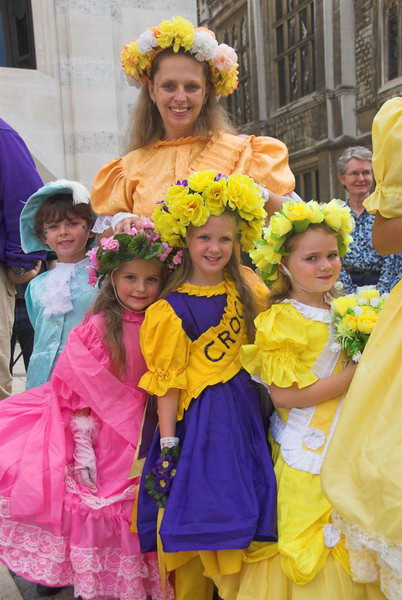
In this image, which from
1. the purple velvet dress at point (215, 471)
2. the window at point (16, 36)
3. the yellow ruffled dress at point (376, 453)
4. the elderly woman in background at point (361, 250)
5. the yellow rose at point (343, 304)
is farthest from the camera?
the window at point (16, 36)

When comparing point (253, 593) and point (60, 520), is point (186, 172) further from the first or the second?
point (253, 593)

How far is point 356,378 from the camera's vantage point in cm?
168

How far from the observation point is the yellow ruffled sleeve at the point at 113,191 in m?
2.63

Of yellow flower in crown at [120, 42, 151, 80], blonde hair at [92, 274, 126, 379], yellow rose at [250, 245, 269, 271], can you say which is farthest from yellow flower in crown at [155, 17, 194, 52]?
blonde hair at [92, 274, 126, 379]

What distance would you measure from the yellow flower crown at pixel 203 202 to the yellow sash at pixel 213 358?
36 centimetres

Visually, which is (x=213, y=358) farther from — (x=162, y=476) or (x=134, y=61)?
(x=134, y=61)

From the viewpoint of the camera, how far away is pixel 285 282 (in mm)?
2168

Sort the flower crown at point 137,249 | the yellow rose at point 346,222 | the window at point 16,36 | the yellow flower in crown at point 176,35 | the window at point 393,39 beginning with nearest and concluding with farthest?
the yellow rose at point 346,222 < the flower crown at point 137,249 < the yellow flower in crown at point 176,35 < the window at point 16,36 < the window at point 393,39

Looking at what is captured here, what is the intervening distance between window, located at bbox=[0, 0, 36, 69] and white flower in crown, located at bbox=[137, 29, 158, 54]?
3402 millimetres

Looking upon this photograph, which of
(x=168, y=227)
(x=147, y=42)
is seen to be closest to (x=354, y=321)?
(x=168, y=227)

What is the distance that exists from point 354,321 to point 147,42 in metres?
1.50

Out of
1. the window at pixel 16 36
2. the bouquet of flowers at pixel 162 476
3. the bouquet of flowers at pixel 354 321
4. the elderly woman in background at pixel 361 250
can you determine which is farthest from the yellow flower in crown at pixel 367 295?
the window at pixel 16 36

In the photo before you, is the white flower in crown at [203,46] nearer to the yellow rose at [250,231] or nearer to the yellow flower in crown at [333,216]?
the yellow rose at [250,231]

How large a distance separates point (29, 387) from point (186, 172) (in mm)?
1287
